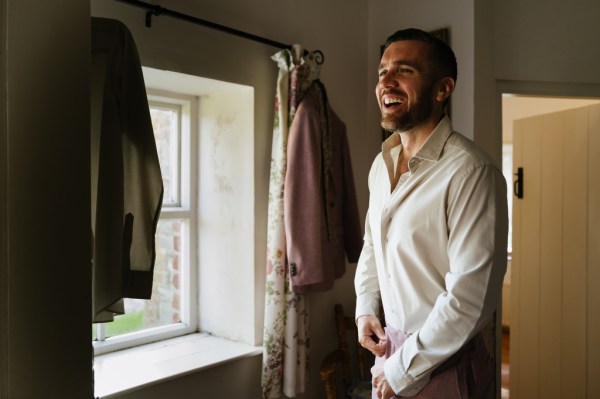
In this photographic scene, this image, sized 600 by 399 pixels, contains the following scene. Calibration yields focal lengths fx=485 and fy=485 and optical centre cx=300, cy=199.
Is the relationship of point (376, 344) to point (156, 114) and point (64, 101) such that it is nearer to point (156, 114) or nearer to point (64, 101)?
point (64, 101)

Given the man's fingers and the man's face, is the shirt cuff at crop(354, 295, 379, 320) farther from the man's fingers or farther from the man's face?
the man's face

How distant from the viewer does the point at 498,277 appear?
3.68 ft

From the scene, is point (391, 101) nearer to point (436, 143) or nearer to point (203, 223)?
point (436, 143)

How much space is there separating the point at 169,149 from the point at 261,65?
0.54 metres

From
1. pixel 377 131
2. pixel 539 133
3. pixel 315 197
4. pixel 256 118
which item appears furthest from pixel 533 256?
pixel 256 118

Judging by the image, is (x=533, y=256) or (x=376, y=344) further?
(x=533, y=256)

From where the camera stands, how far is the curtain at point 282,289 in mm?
1875

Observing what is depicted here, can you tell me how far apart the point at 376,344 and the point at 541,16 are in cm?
177

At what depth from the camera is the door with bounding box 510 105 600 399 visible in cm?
243

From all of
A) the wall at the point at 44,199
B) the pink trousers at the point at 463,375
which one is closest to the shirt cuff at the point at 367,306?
the pink trousers at the point at 463,375

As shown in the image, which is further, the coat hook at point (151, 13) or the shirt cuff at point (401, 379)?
the coat hook at point (151, 13)

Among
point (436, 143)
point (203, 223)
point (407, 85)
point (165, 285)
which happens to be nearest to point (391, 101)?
point (407, 85)

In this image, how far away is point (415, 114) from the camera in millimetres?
1272

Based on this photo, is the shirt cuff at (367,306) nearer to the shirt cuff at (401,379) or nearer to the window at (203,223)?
the shirt cuff at (401,379)
